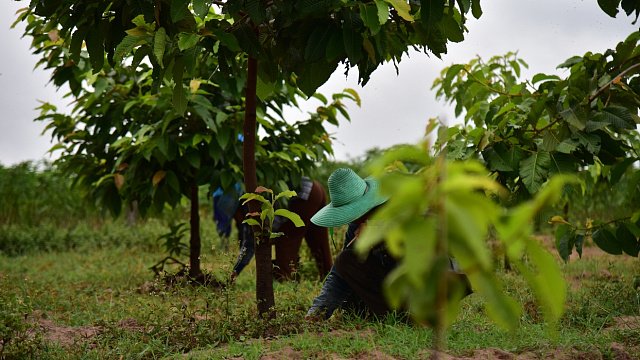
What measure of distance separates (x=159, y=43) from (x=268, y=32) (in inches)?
28.8

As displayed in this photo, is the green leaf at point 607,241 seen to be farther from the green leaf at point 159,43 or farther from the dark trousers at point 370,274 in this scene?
the green leaf at point 159,43

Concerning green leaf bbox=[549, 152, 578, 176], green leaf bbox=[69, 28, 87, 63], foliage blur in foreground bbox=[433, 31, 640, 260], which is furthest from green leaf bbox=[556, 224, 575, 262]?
green leaf bbox=[69, 28, 87, 63]

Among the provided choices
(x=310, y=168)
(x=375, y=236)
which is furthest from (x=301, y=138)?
(x=375, y=236)

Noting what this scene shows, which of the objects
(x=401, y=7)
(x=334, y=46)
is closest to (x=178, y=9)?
(x=334, y=46)

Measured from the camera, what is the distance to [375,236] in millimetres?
1259

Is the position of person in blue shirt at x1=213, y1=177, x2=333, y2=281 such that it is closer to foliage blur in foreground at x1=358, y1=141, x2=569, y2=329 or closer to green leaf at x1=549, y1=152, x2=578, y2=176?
green leaf at x1=549, y1=152, x2=578, y2=176

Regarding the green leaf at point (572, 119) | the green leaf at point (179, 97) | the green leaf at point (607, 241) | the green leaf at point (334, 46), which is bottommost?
the green leaf at point (607, 241)

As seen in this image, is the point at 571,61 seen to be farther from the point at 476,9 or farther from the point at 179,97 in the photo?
the point at 179,97

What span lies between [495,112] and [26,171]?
954 centimetres

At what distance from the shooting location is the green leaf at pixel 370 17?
9.20ft

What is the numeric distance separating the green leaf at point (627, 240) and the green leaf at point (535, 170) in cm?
53

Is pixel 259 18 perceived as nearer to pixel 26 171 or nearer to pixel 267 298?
pixel 267 298

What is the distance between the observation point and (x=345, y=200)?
3.94m

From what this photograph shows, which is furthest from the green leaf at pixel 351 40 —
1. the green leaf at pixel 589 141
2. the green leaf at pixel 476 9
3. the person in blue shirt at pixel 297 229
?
the person in blue shirt at pixel 297 229
